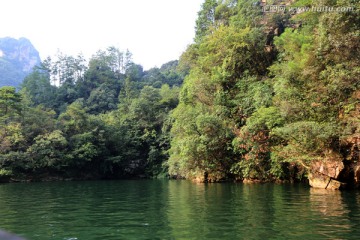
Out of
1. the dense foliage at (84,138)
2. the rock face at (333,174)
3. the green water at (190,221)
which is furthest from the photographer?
the dense foliage at (84,138)

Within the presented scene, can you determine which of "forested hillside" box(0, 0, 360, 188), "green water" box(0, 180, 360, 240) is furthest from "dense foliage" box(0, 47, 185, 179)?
"green water" box(0, 180, 360, 240)

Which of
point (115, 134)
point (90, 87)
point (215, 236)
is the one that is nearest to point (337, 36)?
point (215, 236)

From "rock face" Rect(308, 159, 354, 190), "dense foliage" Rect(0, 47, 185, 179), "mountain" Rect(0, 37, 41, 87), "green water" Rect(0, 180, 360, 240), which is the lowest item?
"green water" Rect(0, 180, 360, 240)

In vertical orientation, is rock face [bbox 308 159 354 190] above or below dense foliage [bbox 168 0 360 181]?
below

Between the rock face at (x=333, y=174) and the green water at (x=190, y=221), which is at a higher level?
the rock face at (x=333, y=174)

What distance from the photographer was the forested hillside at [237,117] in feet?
62.3

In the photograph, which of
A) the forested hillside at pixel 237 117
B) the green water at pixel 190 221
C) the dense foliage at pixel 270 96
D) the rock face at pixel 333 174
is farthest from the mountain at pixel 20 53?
the green water at pixel 190 221

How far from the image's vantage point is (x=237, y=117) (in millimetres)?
28625

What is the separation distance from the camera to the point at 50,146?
1460 inches

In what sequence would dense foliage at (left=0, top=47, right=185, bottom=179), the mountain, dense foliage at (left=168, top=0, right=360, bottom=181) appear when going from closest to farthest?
dense foliage at (left=168, top=0, right=360, bottom=181)
dense foliage at (left=0, top=47, right=185, bottom=179)
the mountain

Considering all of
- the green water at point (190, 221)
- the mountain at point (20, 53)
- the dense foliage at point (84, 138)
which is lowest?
the green water at point (190, 221)

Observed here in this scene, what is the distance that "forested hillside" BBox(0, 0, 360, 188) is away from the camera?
62.3ft

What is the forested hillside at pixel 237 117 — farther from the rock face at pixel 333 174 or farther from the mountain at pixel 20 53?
the mountain at pixel 20 53

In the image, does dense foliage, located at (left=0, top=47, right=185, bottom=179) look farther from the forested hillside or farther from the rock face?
the rock face
